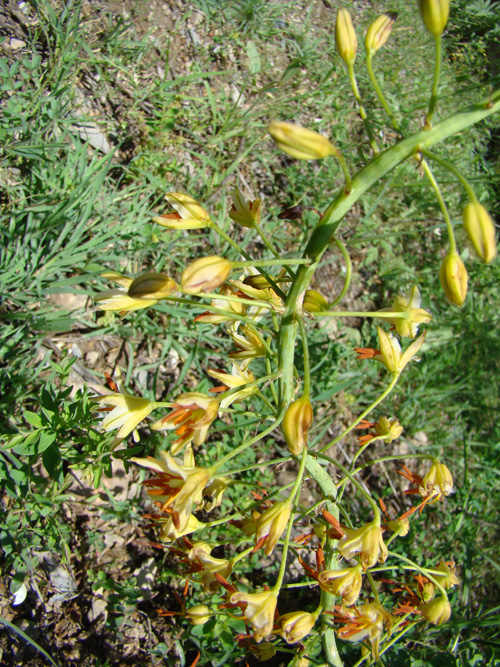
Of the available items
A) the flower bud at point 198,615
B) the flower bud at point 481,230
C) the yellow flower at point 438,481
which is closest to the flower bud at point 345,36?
the flower bud at point 481,230

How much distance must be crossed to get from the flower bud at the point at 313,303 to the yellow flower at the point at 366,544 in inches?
24.2

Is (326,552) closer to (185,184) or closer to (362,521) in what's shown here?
Result: (362,521)

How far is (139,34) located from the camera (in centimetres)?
353

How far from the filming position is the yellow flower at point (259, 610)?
132 centimetres

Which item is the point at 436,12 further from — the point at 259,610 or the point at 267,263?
the point at 259,610

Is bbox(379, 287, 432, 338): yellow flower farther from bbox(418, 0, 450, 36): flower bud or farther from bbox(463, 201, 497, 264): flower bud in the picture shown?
bbox(418, 0, 450, 36): flower bud

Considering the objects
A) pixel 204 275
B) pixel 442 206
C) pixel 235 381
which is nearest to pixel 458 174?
pixel 442 206

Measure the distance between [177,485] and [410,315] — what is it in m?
0.85

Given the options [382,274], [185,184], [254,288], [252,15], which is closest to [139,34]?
[252,15]

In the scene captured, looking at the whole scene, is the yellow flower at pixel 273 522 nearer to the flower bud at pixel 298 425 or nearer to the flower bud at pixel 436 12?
the flower bud at pixel 298 425

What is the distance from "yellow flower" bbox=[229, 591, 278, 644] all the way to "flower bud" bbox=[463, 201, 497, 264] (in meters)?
1.06

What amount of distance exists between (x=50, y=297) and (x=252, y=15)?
2.83m

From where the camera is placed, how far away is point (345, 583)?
4.50 ft

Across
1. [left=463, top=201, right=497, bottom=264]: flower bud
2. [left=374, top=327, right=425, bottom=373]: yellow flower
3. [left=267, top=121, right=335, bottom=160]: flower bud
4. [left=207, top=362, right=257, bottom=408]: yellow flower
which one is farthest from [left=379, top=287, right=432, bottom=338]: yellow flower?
[left=267, top=121, right=335, bottom=160]: flower bud
